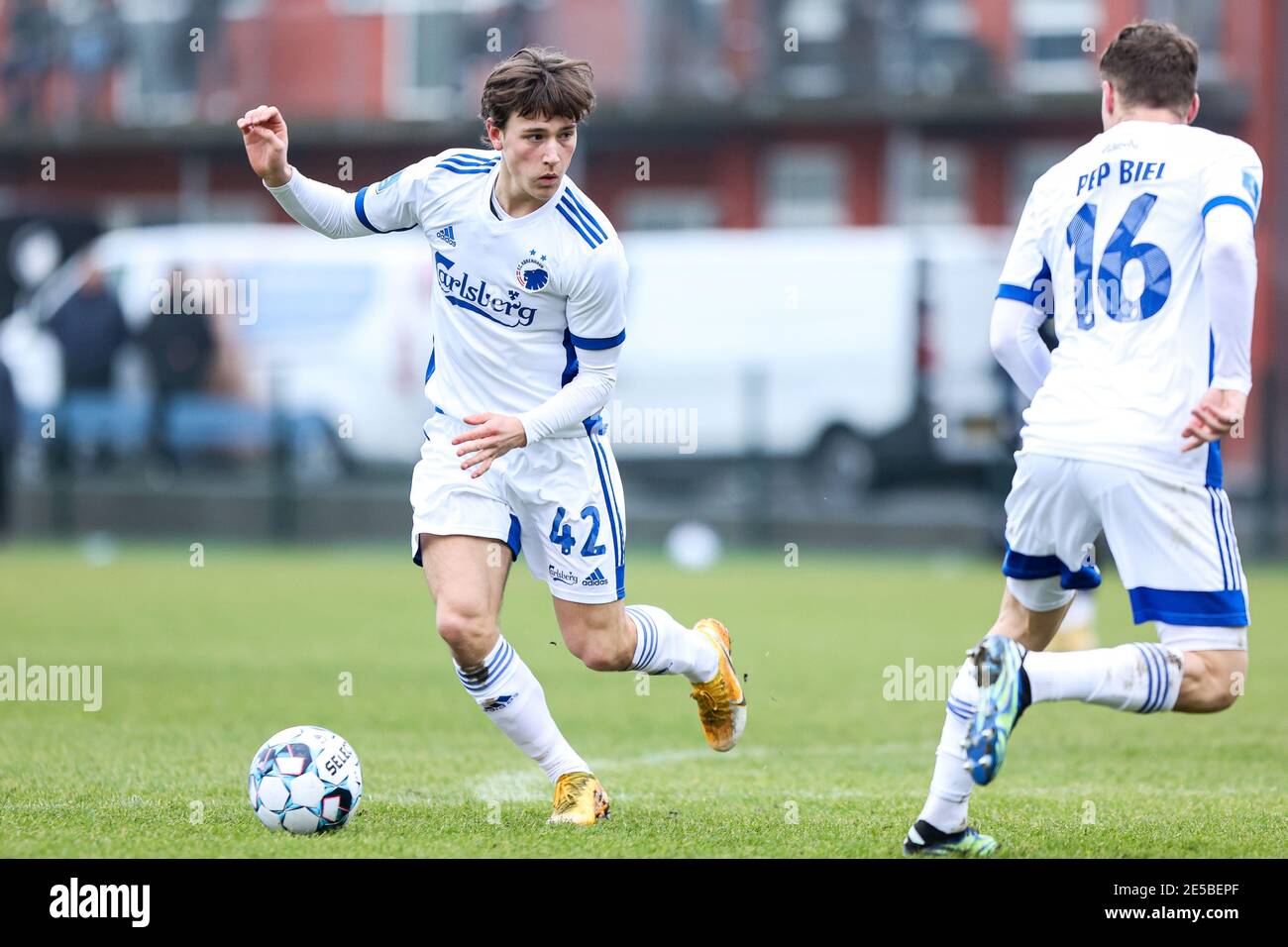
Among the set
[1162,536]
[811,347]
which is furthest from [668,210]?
[1162,536]

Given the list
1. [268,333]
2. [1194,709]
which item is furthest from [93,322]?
[1194,709]

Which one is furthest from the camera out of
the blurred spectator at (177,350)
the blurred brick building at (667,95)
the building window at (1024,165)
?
Result: the building window at (1024,165)

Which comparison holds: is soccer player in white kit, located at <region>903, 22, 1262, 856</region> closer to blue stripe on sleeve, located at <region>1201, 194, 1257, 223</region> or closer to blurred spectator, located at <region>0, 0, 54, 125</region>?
blue stripe on sleeve, located at <region>1201, 194, 1257, 223</region>

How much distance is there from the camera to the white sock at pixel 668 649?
612 centimetres

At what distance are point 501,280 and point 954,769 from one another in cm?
204

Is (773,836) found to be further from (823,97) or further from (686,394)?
(823,97)

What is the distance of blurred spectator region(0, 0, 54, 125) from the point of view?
28.8 meters

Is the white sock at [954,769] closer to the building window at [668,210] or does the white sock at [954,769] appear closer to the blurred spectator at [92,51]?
→ the building window at [668,210]

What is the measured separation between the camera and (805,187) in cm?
2906

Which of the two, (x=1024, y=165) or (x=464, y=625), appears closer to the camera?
(x=464, y=625)

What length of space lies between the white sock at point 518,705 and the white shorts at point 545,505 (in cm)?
29

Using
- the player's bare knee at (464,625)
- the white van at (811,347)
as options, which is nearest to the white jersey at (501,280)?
the player's bare knee at (464,625)

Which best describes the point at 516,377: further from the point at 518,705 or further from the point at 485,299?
the point at 518,705
